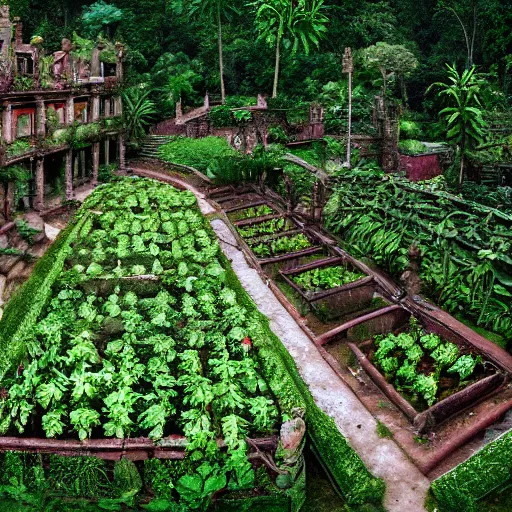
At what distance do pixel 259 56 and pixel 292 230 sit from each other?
25405mm

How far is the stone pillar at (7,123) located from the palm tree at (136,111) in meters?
8.86

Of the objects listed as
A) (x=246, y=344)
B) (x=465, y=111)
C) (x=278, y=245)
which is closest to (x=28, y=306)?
(x=246, y=344)

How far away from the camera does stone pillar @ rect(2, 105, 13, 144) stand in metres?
18.1

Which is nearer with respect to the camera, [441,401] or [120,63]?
[441,401]

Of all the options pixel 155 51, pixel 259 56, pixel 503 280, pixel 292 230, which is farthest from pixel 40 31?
pixel 503 280

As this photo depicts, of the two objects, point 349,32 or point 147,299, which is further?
point 349,32

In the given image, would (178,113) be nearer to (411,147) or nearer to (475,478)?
(411,147)

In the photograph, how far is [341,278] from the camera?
42.6 feet

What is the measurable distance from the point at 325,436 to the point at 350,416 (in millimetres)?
1178

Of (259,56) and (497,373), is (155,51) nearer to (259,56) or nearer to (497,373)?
(259,56)

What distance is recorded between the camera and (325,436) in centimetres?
755

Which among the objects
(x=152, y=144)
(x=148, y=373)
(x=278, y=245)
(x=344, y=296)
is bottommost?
(x=344, y=296)

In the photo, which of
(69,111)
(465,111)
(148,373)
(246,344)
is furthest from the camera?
(69,111)

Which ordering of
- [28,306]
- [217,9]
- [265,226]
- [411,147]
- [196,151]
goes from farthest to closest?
[217,9] → [411,147] → [196,151] → [265,226] → [28,306]
